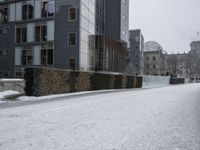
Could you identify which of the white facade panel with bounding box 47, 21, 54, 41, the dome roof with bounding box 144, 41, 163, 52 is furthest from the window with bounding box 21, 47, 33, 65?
the dome roof with bounding box 144, 41, 163, 52

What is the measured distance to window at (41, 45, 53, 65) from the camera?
33.2 meters

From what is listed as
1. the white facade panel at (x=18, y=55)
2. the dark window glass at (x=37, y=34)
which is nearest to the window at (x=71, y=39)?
the dark window glass at (x=37, y=34)

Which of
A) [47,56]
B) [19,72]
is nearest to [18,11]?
[47,56]

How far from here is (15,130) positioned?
21.0 feet

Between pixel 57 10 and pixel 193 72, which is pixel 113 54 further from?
pixel 193 72

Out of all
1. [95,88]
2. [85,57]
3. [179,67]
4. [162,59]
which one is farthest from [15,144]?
[179,67]

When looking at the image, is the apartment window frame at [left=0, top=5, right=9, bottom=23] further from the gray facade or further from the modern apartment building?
the gray facade

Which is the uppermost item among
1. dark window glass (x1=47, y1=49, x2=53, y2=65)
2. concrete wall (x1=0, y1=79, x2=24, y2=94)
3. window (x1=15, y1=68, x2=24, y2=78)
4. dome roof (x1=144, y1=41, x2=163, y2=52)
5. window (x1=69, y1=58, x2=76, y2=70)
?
dome roof (x1=144, y1=41, x2=163, y2=52)

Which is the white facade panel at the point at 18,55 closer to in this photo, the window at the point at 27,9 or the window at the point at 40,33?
the window at the point at 40,33

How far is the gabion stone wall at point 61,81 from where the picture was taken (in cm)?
1719

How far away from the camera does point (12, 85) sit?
60.6 feet

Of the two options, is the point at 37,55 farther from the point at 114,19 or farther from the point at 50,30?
the point at 114,19

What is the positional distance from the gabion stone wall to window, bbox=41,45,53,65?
9.03 m

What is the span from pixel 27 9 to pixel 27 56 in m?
6.48
